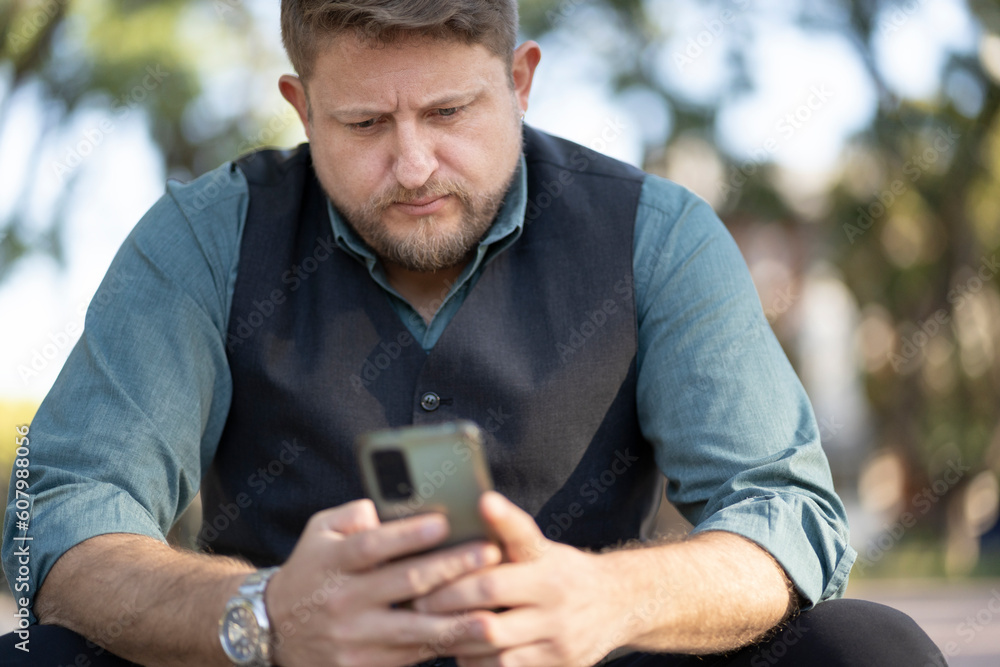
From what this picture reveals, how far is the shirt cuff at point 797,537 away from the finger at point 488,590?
557mm

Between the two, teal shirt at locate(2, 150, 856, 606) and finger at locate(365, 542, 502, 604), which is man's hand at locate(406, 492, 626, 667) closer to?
finger at locate(365, 542, 502, 604)

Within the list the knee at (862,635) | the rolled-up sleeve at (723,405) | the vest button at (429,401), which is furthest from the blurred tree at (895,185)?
the knee at (862,635)

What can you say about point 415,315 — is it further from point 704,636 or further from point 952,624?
point 952,624

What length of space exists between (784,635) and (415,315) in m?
1.03

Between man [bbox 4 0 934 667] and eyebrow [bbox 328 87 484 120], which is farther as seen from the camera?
eyebrow [bbox 328 87 484 120]

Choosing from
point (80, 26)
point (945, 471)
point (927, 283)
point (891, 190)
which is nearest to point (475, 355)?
point (80, 26)

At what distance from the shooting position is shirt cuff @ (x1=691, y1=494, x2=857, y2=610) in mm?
1705

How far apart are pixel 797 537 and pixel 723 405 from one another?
329 mm

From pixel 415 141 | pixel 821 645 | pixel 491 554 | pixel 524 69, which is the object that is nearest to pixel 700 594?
pixel 821 645

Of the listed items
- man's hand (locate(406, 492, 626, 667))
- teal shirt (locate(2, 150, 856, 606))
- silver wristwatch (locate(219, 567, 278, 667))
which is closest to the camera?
man's hand (locate(406, 492, 626, 667))

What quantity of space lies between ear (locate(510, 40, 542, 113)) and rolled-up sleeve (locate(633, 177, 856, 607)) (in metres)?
0.39

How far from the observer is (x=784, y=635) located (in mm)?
1693

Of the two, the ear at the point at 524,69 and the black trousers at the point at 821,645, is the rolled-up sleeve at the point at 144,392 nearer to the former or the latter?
the black trousers at the point at 821,645

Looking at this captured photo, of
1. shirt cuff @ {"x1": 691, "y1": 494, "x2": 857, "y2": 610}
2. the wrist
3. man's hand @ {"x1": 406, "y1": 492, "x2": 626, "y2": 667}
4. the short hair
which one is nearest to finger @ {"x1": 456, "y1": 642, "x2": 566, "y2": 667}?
man's hand @ {"x1": 406, "y1": 492, "x2": 626, "y2": 667}
